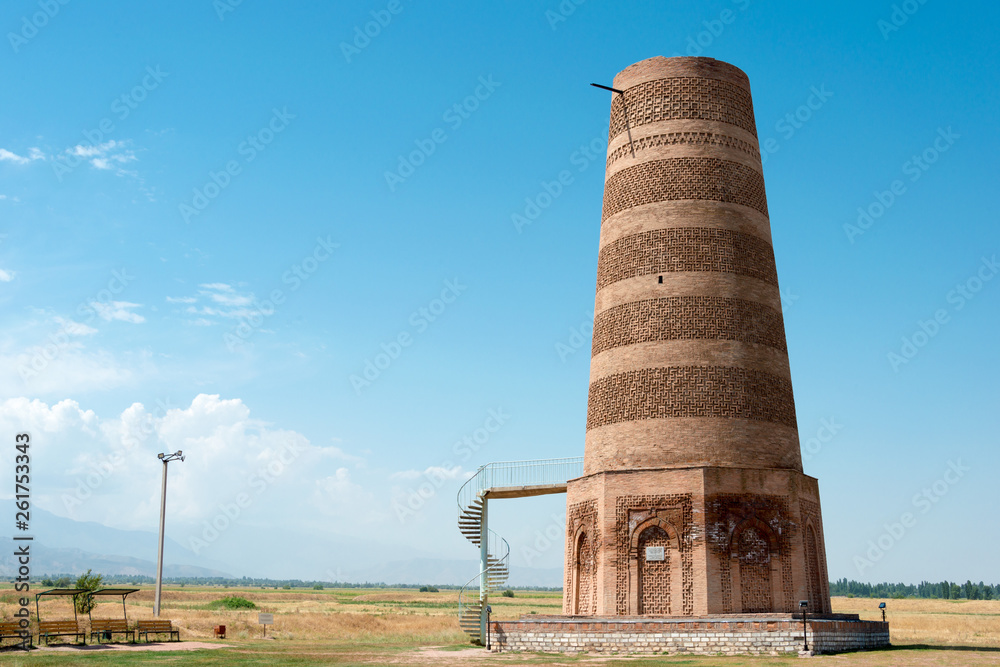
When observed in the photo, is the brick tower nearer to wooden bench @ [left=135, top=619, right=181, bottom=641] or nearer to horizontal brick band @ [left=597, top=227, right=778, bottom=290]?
horizontal brick band @ [left=597, top=227, right=778, bottom=290]

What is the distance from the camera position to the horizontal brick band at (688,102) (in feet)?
78.8

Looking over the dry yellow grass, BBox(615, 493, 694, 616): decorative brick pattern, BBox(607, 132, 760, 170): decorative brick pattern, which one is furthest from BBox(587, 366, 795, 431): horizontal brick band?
the dry yellow grass

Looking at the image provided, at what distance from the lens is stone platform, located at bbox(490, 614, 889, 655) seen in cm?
1836

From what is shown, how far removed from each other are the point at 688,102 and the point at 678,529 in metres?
11.2

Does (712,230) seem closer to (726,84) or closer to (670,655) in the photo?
(726,84)

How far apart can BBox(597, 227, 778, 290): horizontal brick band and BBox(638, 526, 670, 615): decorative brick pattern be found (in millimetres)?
6576

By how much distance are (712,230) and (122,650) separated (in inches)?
686

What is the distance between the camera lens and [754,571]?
2055 centimetres

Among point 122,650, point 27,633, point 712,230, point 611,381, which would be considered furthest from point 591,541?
point 27,633

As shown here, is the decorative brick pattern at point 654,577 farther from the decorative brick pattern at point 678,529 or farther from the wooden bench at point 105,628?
the wooden bench at point 105,628

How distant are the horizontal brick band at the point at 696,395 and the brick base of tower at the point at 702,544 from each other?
4.88 feet

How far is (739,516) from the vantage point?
20.8 meters

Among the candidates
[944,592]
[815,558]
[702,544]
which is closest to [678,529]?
[702,544]

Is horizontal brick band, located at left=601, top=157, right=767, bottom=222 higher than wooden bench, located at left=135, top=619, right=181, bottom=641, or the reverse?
horizontal brick band, located at left=601, top=157, right=767, bottom=222
